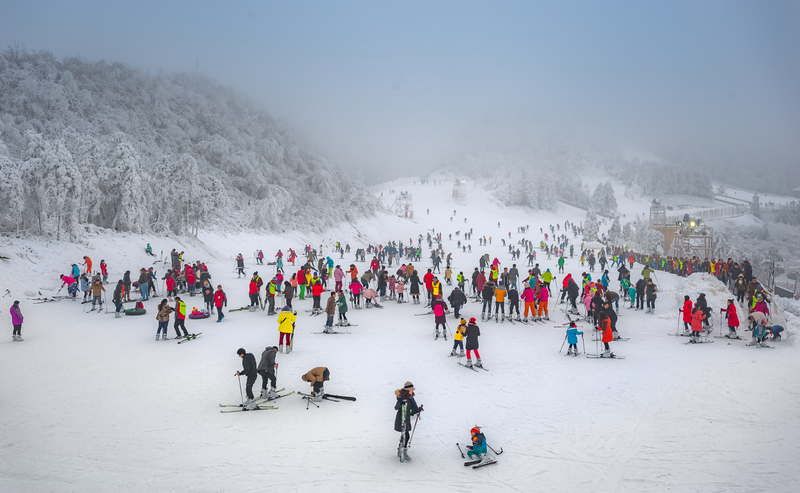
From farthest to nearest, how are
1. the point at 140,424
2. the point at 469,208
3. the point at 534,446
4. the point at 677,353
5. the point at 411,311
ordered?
the point at 469,208 → the point at 411,311 → the point at 677,353 → the point at 140,424 → the point at 534,446

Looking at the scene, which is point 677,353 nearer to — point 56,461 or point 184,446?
point 184,446

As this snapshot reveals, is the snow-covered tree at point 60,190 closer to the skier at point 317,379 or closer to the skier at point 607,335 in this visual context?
the skier at point 317,379

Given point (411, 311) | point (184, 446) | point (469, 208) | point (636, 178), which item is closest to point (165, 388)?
point (184, 446)

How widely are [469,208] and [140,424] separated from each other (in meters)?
85.8

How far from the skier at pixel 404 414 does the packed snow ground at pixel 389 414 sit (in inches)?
8.1

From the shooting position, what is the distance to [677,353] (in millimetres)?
11891

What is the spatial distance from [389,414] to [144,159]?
47.3 metres

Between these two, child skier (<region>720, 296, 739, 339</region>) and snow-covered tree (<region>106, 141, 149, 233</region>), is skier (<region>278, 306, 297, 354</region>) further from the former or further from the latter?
snow-covered tree (<region>106, 141, 149, 233</region>)

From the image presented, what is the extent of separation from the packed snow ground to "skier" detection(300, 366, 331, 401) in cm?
38

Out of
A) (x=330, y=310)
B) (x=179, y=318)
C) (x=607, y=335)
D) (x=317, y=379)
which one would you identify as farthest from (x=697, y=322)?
(x=179, y=318)

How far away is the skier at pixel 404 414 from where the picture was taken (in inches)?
255

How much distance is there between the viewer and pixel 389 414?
809cm

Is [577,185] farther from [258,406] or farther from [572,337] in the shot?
[258,406]

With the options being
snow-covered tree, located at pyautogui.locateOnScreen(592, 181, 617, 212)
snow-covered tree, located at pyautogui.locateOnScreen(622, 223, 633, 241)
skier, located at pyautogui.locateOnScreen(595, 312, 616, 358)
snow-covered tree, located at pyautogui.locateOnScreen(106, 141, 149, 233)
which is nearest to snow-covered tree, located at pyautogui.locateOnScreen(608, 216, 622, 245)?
snow-covered tree, located at pyautogui.locateOnScreen(622, 223, 633, 241)
